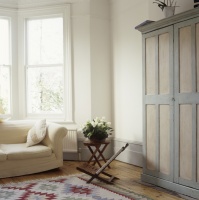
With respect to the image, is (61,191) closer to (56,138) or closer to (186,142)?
(56,138)

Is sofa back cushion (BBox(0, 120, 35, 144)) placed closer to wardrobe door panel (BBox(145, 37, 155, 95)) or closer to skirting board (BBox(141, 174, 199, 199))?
skirting board (BBox(141, 174, 199, 199))

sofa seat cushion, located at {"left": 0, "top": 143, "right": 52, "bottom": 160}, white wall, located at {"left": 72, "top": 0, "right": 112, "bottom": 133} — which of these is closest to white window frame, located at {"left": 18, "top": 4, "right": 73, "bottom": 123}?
white wall, located at {"left": 72, "top": 0, "right": 112, "bottom": 133}

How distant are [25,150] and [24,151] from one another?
0.03 metres

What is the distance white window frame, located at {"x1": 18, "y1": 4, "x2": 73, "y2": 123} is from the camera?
19.1ft

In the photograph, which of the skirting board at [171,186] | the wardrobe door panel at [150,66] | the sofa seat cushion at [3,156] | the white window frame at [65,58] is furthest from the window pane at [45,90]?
the skirting board at [171,186]

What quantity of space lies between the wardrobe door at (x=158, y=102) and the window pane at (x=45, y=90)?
7.36 feet

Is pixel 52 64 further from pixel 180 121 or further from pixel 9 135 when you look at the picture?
pixel 180 121

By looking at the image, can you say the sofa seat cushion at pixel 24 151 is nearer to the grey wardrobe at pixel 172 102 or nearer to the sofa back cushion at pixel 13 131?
the sofa back cushion at pixel 13 131

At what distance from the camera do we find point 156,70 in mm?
4043

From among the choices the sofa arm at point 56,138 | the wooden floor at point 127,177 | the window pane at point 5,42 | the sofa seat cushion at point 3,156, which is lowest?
the wooden floor at point 127,177

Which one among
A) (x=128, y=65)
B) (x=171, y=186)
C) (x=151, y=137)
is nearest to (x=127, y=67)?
(x=128, y=65)

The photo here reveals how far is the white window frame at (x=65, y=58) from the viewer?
5.82m

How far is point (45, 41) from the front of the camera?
20.0 feet

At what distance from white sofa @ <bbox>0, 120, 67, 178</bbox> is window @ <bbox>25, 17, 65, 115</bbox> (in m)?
0.75
